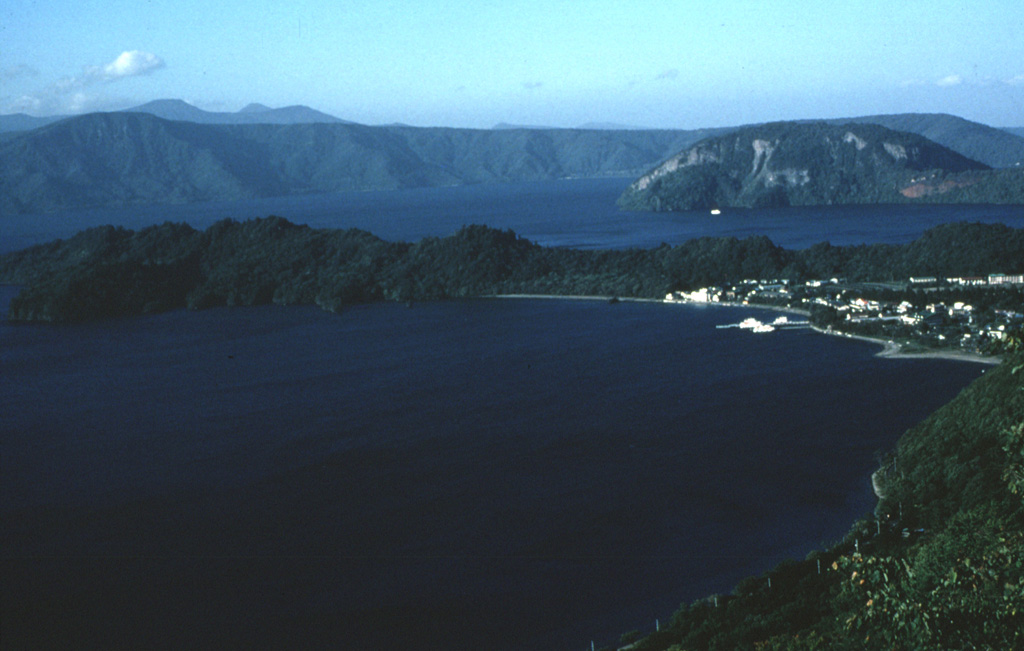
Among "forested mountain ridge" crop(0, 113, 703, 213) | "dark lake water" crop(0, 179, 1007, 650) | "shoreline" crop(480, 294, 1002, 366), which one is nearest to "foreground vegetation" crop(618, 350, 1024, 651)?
"dark lake water" crop(0, 179, 1007, 650)

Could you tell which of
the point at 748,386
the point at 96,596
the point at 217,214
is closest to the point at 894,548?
the point at 96,596

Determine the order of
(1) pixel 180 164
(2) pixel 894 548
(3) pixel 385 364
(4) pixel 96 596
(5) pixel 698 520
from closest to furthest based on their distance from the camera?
(2) pixel 894 548, (4) pixel 96 596, (5) pixel 698 520, (3) pixel 385 364, (1) pixel 180 164

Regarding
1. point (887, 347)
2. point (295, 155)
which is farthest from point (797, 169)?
point (295, 155)

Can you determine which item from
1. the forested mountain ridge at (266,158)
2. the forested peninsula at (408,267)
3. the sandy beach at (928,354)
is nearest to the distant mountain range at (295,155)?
the forested mountain ridge at (266,158)

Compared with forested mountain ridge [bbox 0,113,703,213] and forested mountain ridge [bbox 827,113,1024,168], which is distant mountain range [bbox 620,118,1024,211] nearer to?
forested mountain ridge [bbox 827,113,1024,168]

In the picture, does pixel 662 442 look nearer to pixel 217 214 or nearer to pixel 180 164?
pixel 217 214

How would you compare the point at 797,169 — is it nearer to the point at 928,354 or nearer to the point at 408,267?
the point at 408,267
